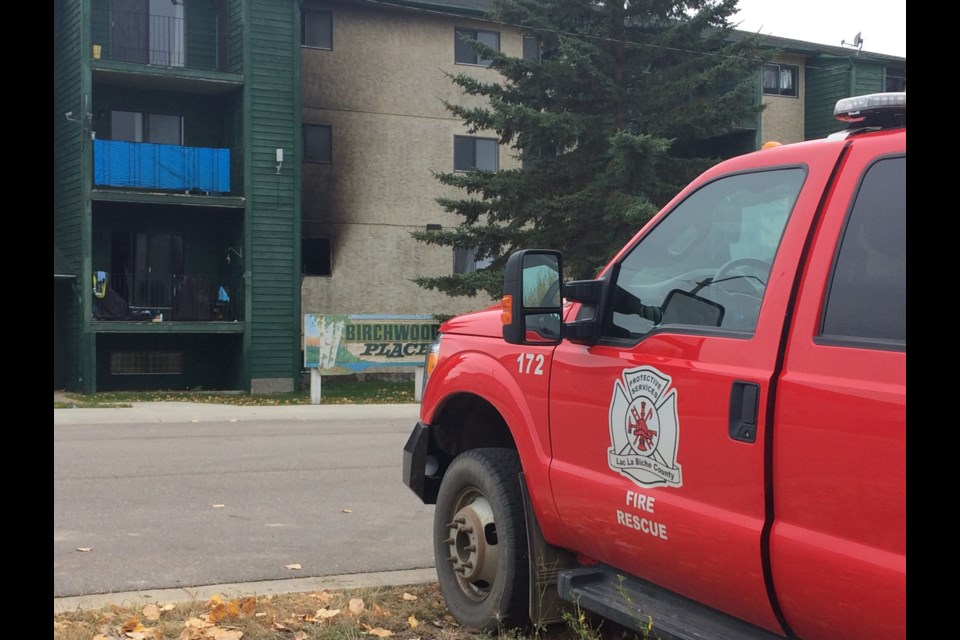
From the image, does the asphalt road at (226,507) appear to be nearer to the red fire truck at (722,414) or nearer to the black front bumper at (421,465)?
the black front bumper at (421,465)

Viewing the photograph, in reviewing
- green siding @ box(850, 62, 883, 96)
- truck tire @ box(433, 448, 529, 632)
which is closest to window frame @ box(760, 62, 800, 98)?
green siding @ box(850, 62, 883, 96)

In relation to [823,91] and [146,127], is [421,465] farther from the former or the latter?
[823,91]

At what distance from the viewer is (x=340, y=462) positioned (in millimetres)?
11906

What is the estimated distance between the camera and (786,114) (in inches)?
1315

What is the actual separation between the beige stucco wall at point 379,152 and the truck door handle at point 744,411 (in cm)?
2530

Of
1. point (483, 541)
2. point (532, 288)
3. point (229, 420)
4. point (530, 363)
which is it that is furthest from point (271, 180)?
point (532, 288)

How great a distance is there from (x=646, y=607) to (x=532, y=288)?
51.0 inches

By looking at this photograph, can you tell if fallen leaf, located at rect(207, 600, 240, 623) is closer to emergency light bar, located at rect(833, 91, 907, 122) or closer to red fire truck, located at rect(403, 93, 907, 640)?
red fire truck, located at rect(403, 93, 907, 640)

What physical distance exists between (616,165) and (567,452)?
700 inches

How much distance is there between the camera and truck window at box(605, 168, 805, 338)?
3795 millimetres

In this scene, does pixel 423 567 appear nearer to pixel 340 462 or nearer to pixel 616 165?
pixel 340 462

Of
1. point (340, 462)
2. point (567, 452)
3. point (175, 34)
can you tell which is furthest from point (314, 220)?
point (567, 452)
